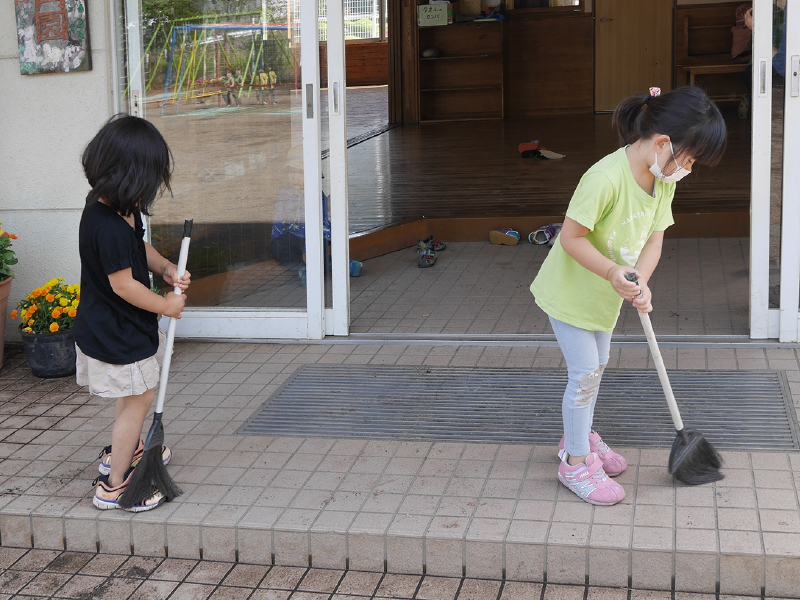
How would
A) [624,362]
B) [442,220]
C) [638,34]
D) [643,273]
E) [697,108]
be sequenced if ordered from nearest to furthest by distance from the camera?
[697,108] → [643,273] → [624,362] → [442,220] → [638,34]

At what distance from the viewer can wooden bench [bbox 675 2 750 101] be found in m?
13.8

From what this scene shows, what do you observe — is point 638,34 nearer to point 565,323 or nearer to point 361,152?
point 361,152

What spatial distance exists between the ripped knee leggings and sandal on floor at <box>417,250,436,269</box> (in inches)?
136

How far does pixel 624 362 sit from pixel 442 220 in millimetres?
3130

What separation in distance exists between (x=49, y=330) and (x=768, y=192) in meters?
3.57

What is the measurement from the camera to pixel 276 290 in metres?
4.88

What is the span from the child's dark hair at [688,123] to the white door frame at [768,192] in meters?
1.74

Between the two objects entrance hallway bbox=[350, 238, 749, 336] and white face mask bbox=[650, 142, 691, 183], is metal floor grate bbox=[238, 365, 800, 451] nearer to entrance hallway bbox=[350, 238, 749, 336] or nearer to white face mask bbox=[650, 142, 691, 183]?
entrance hallway bbox=[350, 238, 749, 336]

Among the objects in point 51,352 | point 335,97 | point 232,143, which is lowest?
point 51,352

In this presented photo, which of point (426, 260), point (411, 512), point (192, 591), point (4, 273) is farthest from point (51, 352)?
point (426, 260)

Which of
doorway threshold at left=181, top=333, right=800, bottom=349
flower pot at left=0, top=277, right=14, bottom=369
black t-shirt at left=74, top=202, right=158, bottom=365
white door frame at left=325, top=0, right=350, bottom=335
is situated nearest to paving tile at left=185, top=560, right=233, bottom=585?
black t-shirt at left=74, top=202, right=158, bottom=365

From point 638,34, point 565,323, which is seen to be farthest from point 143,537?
point 638,34

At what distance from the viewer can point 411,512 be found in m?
2.95

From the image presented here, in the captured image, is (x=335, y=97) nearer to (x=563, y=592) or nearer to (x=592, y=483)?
(x=592, y=483)
